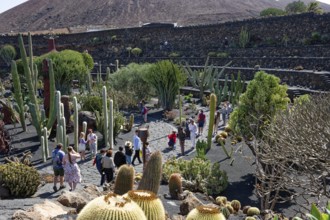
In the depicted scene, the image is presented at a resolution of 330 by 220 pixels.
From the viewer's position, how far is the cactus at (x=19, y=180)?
959 cm

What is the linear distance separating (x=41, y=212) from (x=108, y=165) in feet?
12.7

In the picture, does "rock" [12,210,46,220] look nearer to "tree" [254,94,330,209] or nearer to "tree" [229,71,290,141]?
"tree" [254,94,330,209]

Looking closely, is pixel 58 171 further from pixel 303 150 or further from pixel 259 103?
pixel 259 103

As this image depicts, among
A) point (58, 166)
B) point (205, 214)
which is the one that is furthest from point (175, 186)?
point (205, 214)

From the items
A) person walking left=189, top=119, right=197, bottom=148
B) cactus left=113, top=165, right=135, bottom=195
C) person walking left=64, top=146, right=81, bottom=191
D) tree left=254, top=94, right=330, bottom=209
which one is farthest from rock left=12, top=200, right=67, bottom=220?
person walking left=189, top=119, right=197, bottom=148

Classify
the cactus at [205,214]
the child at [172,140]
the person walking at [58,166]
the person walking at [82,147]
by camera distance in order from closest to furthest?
the cactus at [205,214]
the person walking at [58,166]
the person walking at [82,147]
the child at [172,140]

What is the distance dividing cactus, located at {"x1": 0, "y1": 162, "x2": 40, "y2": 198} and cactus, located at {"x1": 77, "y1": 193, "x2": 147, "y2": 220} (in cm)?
576

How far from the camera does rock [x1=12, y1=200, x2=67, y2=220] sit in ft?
20.2

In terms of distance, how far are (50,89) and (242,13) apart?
62.1m

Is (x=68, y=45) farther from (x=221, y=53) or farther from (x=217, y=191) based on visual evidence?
(x=217, y=191)

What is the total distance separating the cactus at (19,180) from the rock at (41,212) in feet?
8.98

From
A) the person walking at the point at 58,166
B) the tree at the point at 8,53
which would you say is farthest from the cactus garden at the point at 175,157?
the tree at the point at 8,53

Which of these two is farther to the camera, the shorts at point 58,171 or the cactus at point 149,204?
the shorts at point 58,171

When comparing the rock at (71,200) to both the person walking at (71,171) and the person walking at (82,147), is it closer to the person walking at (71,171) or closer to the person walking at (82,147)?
the person walking at (71,171)
